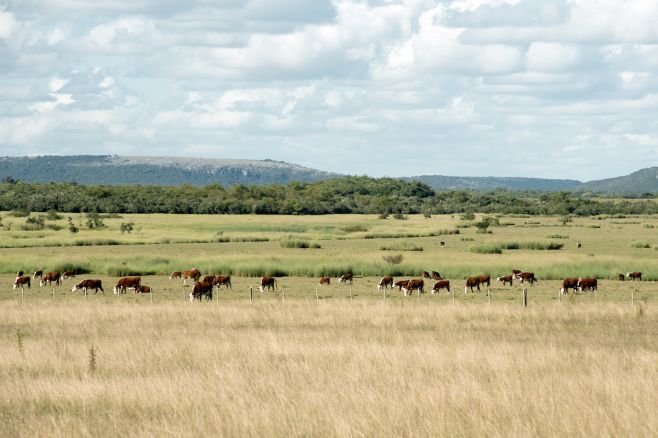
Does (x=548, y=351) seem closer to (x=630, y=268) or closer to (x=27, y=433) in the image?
(x=27, y=433)

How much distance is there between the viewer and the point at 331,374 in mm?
18016

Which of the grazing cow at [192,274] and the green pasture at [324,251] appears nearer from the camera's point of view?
the grazing cow at [192,274]

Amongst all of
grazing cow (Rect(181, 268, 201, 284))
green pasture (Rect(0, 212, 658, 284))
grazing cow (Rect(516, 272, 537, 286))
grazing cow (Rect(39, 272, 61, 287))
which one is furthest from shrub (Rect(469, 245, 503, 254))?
grazing cow (Rect(39, 272, 61, 287))

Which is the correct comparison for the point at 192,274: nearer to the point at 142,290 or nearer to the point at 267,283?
the point at 267,283

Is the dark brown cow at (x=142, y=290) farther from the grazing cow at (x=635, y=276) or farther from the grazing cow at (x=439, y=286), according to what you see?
the grazing cow at (x=635, y=276)

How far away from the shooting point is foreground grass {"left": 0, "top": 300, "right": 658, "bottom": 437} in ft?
44.4

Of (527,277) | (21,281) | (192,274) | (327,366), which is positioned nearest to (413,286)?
(527,277)

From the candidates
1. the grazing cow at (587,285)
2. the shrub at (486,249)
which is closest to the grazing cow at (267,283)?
the grazing cow at (587,285)

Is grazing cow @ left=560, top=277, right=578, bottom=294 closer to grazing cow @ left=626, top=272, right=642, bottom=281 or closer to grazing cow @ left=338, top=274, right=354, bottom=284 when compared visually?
grazing cow @ left=626, top=272, right=642, bottom=281

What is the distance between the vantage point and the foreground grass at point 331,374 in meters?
13.5

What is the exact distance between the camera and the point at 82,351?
21.5 metres

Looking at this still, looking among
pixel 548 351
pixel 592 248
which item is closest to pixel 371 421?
pixel 548 351

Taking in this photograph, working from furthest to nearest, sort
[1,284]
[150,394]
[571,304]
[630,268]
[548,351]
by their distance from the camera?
[630,268] < [1,284] < [571,304] < [548,351] < [150,394]

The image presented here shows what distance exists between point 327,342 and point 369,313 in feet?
26.4
